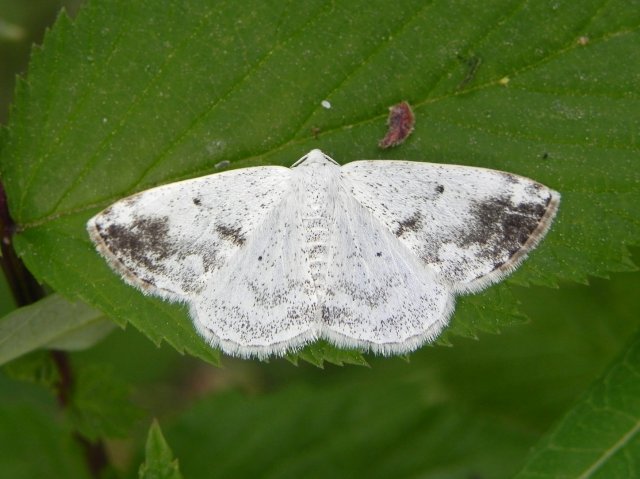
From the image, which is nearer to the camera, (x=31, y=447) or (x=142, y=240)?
(x=142, y=240)

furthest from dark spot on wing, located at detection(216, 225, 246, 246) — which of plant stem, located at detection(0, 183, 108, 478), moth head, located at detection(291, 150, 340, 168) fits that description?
plant stem, located at detection(0, 183, 108, 478)

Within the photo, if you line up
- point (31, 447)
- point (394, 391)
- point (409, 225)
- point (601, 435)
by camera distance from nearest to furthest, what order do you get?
point (601, 435), point (409, 225), point (31, 447), point (394, 391)

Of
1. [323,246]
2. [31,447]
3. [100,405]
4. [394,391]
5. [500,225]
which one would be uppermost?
[323,246]

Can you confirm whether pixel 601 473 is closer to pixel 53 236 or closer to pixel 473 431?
pixel 473 431

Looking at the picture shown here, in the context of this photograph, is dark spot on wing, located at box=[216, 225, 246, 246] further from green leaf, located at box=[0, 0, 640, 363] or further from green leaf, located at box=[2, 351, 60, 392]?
green leaf, located at box=[2, 351, 60, 392]

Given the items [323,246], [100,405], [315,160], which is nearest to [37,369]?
[100,405]

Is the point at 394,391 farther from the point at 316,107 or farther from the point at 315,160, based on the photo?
the point at 316,107

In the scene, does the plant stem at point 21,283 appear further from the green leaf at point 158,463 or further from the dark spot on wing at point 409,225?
the dark spot on wing at point 409,225
